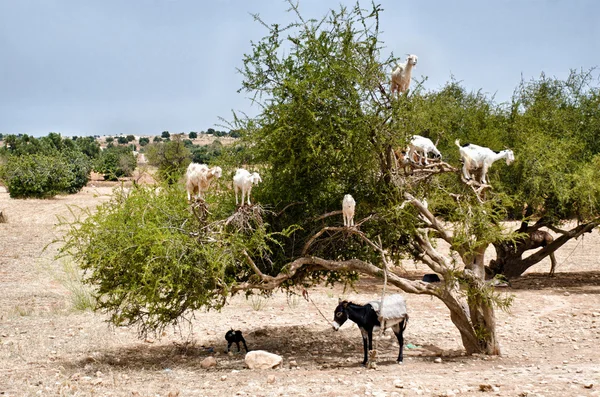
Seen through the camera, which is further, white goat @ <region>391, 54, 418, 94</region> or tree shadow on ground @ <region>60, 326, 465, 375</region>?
tree shadow on ground @ <region>60, 326, 465, 375</region>

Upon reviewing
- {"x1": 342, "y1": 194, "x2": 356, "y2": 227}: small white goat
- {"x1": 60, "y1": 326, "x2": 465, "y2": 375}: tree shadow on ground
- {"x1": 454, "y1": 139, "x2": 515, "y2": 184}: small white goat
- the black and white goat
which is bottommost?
{"x1": 60, "y1": 326, "x2": 465, "y2": 375}: tree shadow on ground

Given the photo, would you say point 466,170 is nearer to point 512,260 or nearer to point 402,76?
point 402,76

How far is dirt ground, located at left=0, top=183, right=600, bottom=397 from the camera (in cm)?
826

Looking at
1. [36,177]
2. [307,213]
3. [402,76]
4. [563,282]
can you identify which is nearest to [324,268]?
[307,213]

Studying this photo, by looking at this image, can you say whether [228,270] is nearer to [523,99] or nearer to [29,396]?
[29,396]

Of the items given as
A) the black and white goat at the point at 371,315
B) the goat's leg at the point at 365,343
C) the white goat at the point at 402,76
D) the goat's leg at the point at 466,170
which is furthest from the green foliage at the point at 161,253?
the goat's leg at the point at 466,170

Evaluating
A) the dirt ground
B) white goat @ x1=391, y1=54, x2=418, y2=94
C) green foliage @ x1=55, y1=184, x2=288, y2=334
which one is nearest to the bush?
the dirt ground

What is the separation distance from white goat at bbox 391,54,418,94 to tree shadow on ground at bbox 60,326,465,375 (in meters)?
4.44

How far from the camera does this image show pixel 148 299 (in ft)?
30.4

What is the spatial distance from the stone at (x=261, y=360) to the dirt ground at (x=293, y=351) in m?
0.23

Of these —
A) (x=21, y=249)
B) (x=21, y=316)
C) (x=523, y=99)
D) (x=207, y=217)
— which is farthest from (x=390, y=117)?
(x=21, y=249)

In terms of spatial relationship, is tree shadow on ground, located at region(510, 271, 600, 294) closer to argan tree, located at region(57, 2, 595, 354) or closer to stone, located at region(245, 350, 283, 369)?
argan tree, located at region(57, 2, 595, 354)

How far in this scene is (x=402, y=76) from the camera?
9391 mm

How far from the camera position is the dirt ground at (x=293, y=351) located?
27.1 ft
